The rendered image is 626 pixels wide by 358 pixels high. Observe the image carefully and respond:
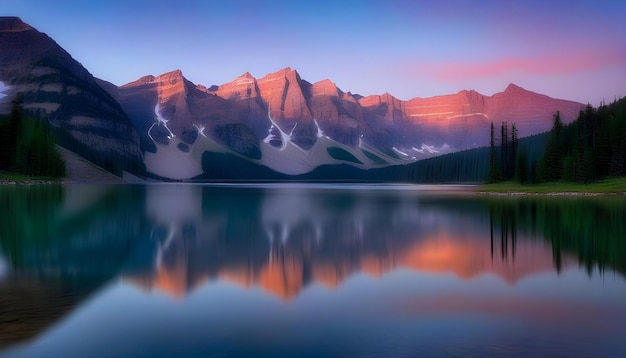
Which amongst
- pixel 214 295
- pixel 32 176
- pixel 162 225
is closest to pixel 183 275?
pixel 214 295

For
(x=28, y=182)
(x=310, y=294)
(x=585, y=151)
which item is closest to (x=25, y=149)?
(x=28, y=182)

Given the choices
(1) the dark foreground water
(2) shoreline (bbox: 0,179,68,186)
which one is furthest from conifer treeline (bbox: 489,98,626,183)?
(2) shoreline (bbox: 0,179,68,186)

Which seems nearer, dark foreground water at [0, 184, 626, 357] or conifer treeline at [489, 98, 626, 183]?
dark foreground water at [0, 184, 626, 357]

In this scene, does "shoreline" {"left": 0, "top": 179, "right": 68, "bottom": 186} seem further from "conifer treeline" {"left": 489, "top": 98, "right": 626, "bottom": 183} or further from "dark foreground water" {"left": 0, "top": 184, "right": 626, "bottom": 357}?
"conifer treeline" {"left": 489, "top": 98, "right": 626, "bottom": 183}

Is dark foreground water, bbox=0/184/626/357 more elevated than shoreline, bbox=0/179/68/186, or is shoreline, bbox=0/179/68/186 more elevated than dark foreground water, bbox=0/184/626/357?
shoreline, bbox=0/179/68/186

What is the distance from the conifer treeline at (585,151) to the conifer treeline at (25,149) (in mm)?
122103

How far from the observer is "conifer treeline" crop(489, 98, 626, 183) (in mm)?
106188

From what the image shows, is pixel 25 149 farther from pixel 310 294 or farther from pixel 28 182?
pixel 310 294

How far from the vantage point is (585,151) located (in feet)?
352

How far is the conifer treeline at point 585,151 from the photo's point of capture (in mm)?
106188

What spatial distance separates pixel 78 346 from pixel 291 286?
749cm

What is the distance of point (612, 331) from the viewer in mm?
11742

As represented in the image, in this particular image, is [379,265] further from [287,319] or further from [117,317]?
[117,317]

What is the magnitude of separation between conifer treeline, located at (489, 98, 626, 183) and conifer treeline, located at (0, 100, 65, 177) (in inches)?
4807
